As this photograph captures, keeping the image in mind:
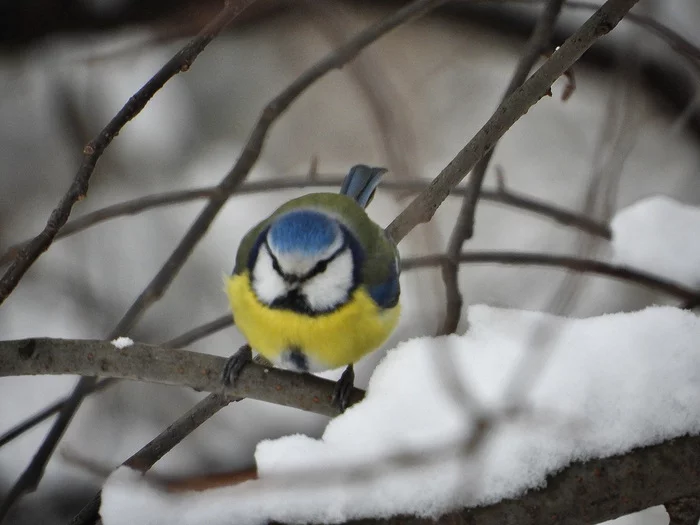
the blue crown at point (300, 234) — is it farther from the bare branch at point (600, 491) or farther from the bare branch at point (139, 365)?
the bare branch at point (600, 491)

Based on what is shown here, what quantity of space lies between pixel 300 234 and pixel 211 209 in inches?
9.7

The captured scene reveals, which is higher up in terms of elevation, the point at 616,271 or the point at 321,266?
the point at 321,266

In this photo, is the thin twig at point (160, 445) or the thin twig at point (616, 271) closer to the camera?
the thin twig at point (160, 445)

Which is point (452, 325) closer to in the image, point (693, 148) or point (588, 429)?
point (588, 429)

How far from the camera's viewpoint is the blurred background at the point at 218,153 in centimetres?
368

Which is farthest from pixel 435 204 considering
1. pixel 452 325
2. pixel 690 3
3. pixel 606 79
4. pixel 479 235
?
pixel 690 3

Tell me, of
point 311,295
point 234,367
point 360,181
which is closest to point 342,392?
point 234,367

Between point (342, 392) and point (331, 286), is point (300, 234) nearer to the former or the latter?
point (331, 286)

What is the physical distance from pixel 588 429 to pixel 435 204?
23.6 inches

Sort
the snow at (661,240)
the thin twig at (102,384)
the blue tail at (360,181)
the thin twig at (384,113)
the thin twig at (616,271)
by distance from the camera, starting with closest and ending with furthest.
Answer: the thin twig at (384,113) → the thin twig at (102,384) → the thin twig at (616,271) → the snow at (661,240) → the blue tail at (360,181)

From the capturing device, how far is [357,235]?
2270 mm

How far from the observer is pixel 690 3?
4621 mm

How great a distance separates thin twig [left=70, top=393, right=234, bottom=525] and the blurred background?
1.52 m

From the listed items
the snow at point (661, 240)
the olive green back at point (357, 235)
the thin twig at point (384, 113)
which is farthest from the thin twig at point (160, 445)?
the snow at point (661, 240)
